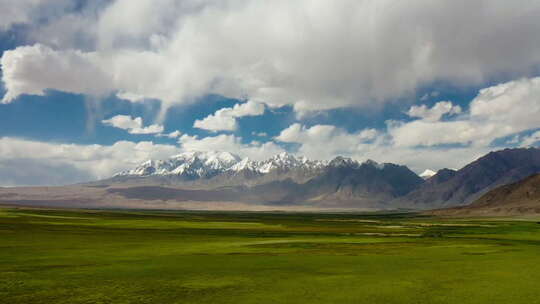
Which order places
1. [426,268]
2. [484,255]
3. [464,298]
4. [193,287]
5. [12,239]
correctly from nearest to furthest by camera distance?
[464,298], [193,287], [426,268], [484,255], [12,239]

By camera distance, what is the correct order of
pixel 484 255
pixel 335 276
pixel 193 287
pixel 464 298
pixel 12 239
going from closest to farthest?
pixel 464 298
pixel 193 287
pixel 335 276
pixel 484 255
pixel 12 239

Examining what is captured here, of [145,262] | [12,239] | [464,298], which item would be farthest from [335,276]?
[12,239]

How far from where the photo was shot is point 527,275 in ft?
120

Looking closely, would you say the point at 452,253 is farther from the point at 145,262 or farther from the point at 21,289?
the point at 21,289

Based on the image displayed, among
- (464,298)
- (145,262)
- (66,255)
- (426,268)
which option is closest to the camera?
(464,298)

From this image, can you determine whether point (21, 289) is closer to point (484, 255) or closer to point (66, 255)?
point (66, 255)

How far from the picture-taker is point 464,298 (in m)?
28.0

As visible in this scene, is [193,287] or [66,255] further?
[66,255]

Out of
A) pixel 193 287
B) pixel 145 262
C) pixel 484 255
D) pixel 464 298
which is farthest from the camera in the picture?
pixel 484 255

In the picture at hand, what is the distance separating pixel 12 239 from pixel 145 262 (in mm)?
31871

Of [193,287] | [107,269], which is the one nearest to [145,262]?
[107,269]

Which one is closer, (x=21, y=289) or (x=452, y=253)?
(x=21, y=289)

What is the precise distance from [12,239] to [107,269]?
3454 cm

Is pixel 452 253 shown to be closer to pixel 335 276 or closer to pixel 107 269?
pixel 335 276
